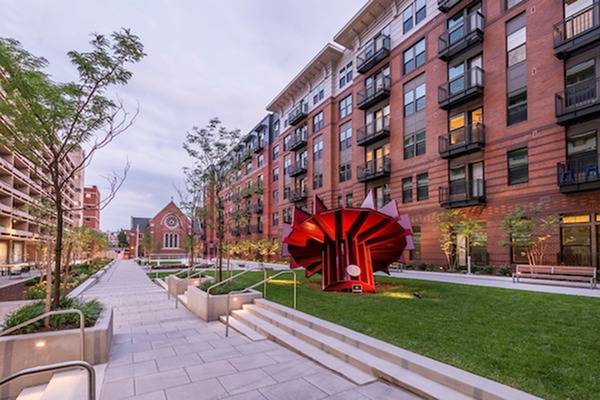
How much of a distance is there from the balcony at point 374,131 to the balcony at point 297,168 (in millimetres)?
9227

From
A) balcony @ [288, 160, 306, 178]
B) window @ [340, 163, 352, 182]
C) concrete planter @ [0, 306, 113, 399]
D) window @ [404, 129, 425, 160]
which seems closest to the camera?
concrete planter @ [0, 306, 113, 399]

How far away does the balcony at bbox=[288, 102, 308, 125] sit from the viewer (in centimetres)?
3685

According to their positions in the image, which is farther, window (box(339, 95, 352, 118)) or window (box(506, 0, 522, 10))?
window (box(339, 95, 352, 118))

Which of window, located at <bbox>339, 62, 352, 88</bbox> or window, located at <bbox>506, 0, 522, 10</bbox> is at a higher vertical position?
window, located at <bbox>339, 62, 352, 88</bbox>

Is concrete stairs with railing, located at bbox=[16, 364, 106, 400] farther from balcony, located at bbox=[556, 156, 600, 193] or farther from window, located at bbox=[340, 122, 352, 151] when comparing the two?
window, located at bbox=[340, 122, 352, 151]

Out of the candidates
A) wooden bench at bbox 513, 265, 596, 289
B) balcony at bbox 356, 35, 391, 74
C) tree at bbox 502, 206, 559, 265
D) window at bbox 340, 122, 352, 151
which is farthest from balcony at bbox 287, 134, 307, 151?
wooden bench at bbox 513, 265, 596, 289

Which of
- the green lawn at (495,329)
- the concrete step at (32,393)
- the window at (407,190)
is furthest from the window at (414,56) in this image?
the concrete step at (32,393)

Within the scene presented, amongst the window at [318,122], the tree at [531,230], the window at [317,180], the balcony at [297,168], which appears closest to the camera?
the tree at [531,230]

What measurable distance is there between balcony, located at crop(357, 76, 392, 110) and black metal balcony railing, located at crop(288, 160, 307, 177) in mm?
10382

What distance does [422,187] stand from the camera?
2300 cm

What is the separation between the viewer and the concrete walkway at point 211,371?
4.50 metres

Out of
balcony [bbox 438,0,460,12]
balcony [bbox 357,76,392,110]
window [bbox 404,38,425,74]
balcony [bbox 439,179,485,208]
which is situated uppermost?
balcony [bbox 438,0,460,12]

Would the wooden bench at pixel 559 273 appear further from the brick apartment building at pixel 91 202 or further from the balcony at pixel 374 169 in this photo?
the brick apartment building at pixel 91 202

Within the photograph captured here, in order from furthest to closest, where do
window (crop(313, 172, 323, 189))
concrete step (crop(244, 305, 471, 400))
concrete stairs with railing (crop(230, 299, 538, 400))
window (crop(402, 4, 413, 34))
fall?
window (crop(313, 172, 323, 189))
window (crop(402, 4, 413, 34))
concrete step (crop(244, 305, 471, 400))
concrete stairs with railing (crop(230, 299, 538, 400))
